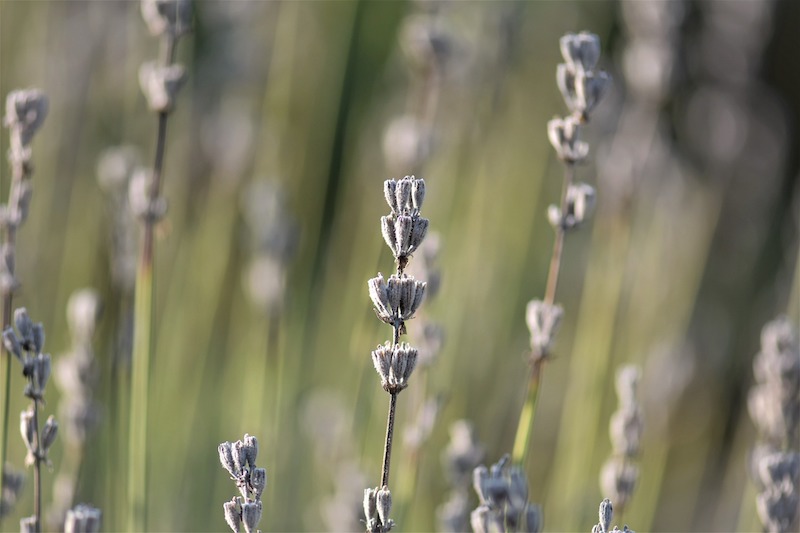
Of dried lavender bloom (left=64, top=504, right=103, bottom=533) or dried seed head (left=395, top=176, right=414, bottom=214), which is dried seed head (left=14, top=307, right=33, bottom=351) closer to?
dried lavender bloom (left=64, top=504, right=103, bottom=533)

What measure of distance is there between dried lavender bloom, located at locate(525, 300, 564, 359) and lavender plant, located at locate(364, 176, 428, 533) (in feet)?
0.99

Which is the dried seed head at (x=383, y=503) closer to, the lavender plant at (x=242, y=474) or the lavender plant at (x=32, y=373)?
the lavender plant at (x=242, y=474)

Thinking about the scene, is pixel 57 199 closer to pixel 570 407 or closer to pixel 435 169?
pixel 435 169

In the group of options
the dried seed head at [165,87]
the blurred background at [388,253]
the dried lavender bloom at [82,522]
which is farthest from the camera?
the blurred background at [388,253]

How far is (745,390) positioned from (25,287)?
2.15 meters

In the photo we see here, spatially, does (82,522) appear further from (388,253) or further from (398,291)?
(388,253)

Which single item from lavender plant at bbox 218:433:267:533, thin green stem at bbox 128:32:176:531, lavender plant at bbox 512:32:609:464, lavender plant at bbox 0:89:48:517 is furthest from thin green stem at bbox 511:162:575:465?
lavender plant at bbox 0:89:48:517

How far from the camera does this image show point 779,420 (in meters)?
1.24

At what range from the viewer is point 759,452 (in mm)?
1270

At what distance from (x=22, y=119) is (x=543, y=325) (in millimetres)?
629

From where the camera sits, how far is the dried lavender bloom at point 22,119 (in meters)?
1.03

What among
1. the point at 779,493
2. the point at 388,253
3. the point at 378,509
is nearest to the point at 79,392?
the point at 378,509

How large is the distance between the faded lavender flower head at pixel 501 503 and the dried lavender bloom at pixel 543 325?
0.20m

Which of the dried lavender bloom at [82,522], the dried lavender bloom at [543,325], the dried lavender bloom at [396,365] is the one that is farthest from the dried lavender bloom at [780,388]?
the dried lavender bloom at [82,522]
